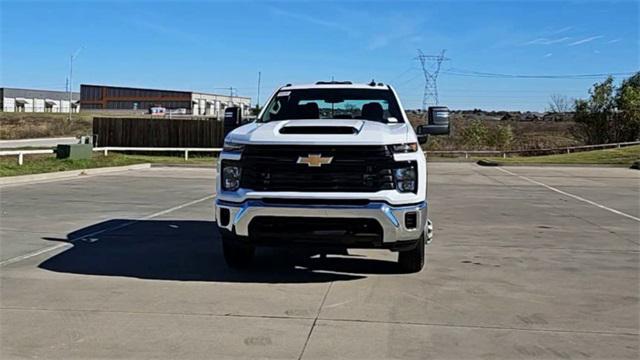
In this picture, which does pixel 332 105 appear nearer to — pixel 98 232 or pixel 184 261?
pixel 184 261

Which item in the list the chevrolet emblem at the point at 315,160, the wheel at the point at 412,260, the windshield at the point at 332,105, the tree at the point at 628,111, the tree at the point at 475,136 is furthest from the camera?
the tree at the point at 475,136

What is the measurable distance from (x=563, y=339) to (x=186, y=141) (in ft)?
114

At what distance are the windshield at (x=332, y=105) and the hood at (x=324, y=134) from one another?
1350 millimetres

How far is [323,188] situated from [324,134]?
537mm

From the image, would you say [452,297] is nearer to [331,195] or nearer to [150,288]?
[331,195]

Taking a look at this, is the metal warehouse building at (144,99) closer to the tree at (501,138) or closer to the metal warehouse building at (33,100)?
the metal warehouse building at (33,100)

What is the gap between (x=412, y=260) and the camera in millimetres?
A: 7328

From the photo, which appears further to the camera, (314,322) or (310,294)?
(310,294)

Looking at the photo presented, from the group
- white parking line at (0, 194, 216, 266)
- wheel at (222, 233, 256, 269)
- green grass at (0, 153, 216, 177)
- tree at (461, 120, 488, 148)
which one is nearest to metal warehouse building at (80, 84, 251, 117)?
tree at (461, 120, 488, 148)

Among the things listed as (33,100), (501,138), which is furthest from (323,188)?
(33,100)

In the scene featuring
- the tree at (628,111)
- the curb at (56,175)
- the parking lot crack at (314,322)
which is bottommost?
the parking lot crack at (314,322)

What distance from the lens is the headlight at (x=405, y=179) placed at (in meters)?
6.50

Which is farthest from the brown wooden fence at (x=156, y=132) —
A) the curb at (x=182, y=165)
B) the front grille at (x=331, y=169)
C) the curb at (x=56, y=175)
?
the front grille at (x=331, y=169)

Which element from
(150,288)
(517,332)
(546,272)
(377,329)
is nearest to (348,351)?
(377,329)
